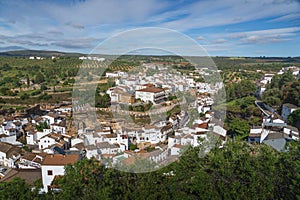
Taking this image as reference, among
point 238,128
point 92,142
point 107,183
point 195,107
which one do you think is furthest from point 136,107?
point 107,183

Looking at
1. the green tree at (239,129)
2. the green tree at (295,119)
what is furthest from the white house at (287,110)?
the green tree at (239,129)

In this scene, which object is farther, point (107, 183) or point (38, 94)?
point (38, 94)

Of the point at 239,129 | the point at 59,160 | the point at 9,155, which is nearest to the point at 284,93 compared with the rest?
the point at 239,129

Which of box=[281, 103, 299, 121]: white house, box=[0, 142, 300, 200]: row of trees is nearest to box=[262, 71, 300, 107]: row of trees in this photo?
box=[281, 103, 299, 121]: white house

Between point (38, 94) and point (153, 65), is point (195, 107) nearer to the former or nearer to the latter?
Result: point (153, 65)

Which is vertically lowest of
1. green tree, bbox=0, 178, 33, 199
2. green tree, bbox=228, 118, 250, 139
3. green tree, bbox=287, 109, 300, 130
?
green tree, bbox=228, 118, 250, 139

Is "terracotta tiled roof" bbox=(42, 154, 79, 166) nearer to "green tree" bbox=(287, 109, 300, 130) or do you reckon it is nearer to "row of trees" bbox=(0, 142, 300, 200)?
"row of trees" bbox=(0, 142, 300, 200)

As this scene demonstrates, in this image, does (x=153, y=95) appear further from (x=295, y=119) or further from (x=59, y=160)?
(x=59, y=160)

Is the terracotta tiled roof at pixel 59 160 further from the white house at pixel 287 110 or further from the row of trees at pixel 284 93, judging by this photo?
the row of trees at pixel 284 93
